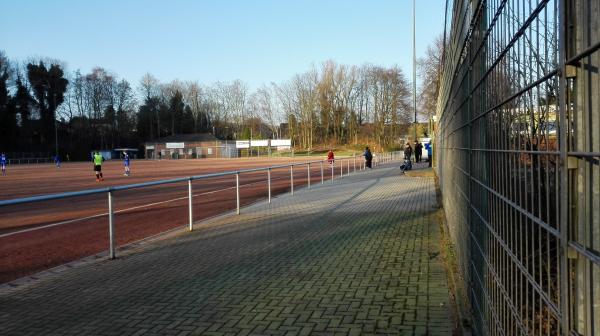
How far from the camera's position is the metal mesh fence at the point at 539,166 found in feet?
3.41

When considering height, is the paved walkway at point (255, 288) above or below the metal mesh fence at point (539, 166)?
below

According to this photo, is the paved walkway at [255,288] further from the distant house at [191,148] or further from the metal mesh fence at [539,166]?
the distant house at [191,148]

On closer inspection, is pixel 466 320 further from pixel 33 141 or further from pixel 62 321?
pixel 33 141

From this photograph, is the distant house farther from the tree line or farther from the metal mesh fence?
the metal mesh fence

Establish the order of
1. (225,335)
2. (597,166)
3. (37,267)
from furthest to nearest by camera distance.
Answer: (37,267)
(225,335)
(597,166)

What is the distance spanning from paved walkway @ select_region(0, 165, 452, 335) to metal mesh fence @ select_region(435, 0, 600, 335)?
1610 millimetres

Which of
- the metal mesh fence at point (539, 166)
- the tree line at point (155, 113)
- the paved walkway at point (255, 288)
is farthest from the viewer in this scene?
the tree line at point (155, 113)

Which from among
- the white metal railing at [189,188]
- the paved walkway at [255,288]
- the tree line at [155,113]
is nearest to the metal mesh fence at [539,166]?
the paved walkway at [255,288]

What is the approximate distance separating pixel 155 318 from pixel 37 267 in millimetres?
3357

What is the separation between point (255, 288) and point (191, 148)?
100770 mm

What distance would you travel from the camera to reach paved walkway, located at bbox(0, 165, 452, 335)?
14.1 ft

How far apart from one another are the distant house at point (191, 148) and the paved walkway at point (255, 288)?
93504mm

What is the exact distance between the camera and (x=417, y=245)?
293 inches

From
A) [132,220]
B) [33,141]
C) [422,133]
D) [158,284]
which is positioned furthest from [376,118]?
[158,284]
